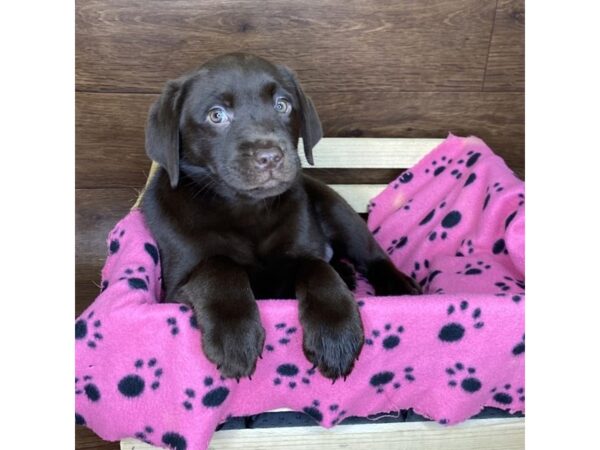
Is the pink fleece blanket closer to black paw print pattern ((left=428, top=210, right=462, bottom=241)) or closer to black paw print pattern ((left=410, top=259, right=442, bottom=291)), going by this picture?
black paw print pattern ((left=410, top=259, right=442, bottom=291))

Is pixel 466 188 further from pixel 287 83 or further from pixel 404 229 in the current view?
pixel 287 83

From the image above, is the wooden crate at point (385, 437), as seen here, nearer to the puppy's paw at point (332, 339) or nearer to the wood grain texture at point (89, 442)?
the puppy's paw at point (332, 339)

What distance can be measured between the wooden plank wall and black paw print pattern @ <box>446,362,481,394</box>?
4.07ft

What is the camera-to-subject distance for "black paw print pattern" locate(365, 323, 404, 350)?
3.97 feet

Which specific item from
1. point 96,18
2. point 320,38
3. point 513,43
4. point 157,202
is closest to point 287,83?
point 157,202

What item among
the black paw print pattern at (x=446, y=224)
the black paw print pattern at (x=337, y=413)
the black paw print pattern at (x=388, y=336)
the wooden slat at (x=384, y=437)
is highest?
the black paw print pattern at (x=446, y=224)

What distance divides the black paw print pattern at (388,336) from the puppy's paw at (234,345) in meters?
0.22

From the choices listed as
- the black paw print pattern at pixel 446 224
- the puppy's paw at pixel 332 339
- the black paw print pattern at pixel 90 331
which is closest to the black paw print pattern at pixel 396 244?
the black paw print pattern at pixel 446 224

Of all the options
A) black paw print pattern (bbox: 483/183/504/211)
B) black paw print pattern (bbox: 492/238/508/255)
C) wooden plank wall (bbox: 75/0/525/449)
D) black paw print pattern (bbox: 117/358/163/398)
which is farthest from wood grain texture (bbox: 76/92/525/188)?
black paw print pattern (bbox: 117/358/163/398)

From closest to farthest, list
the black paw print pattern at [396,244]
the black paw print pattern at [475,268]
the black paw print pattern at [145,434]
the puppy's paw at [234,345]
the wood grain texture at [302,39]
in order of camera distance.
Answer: the puppy's paw at [234,345], the black paw print pattern at [145,434], the black paw print pattern at [475,268], the black paw print pattern at [396,244], the wood grain texture at [302,39]

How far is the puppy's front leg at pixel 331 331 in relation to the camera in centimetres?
Result: 115

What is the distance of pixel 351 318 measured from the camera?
117 centimetres

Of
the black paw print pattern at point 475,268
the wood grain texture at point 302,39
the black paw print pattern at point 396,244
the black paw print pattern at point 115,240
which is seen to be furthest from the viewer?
the wood grain texture at point 302,39
